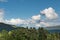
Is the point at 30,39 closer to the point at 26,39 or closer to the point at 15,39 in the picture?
the point at 26,39

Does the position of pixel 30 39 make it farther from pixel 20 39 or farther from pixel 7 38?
pixel 7 38

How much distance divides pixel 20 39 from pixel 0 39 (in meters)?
21.3

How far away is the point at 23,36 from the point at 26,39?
5788mm

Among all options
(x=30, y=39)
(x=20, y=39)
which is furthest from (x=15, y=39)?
(x=30, y=39)

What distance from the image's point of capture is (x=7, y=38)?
193 metres

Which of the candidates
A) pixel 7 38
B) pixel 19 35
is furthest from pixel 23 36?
pixel 7 38

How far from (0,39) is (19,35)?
22.4 metres

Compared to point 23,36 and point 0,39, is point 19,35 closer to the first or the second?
point 23,36

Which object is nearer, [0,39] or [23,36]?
[0,39]

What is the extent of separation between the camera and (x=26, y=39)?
195 meters

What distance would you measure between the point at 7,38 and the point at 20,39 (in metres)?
16.3

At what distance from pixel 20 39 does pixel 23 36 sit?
12137mm

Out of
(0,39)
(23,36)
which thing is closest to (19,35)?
(23,36)

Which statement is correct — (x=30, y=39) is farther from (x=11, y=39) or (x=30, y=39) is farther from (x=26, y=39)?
(x=11, y=39)
